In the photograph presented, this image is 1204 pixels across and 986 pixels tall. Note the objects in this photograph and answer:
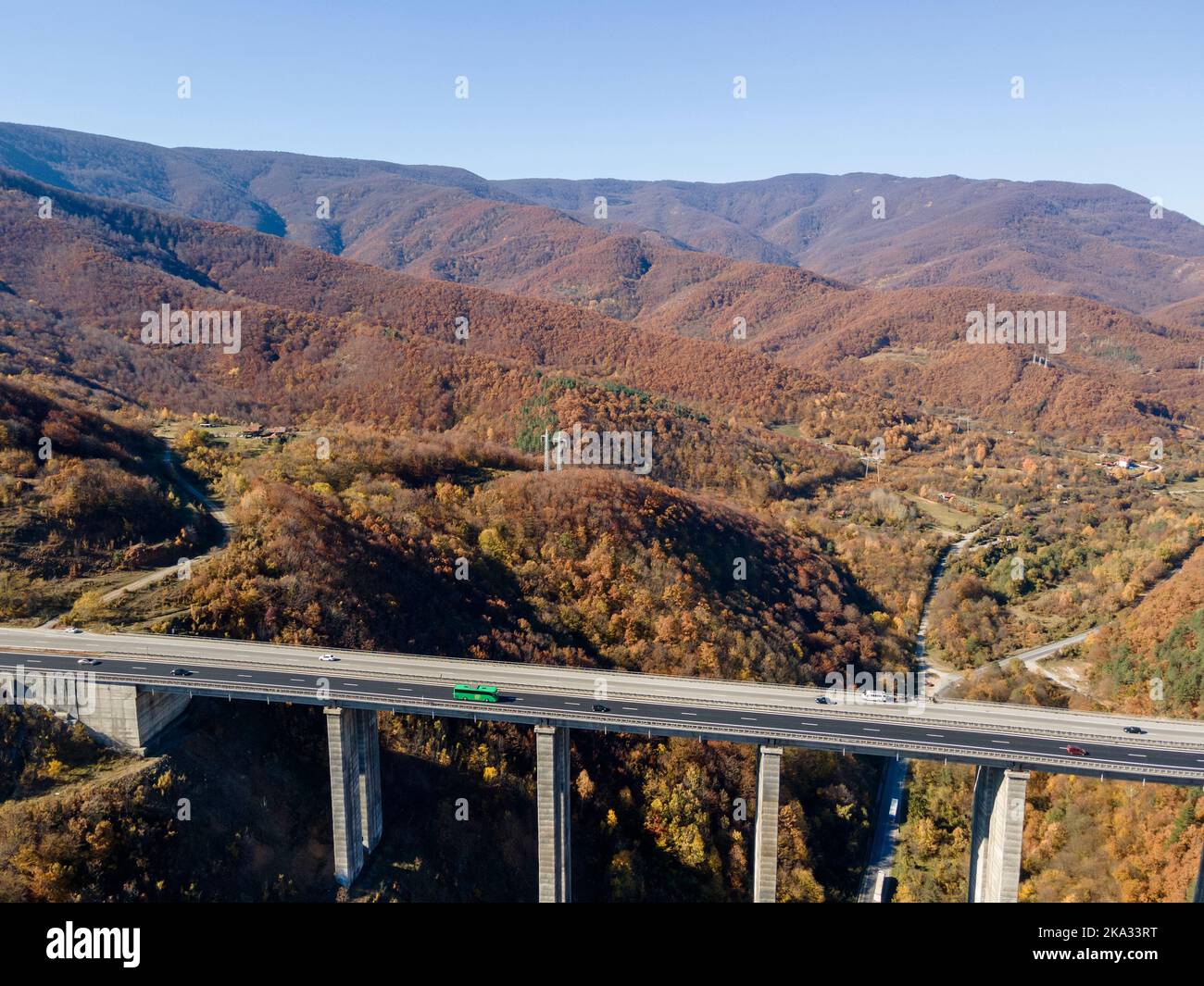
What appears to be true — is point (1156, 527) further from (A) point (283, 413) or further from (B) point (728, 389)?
(A) point (283, 413)

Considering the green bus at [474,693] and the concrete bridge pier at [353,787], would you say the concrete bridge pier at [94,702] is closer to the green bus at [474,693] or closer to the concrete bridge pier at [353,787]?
the concrete bridge pier at [353,787]

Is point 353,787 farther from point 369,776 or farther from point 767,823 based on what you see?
point 767,823

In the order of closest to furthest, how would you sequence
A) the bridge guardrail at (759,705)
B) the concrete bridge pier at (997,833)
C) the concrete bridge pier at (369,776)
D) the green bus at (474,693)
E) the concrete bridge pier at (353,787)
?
the concrete bridge pier at (997,833) < the concrete bridge pier at (353,787) < the bridge guardrail at (759,705) < the green bus at (474,693) < the concrete bridge pier at (369,776)

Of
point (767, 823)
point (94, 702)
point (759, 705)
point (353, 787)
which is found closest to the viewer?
point (94, 702)

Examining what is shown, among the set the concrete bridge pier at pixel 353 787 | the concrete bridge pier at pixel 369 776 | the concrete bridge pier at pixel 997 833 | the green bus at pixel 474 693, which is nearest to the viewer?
the concrete bridge pier at pixel 997 833

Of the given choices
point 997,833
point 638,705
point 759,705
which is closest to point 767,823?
point 759,705

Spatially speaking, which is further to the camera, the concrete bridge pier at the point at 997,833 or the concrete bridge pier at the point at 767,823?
the concrete bridge pier at the point at 767,823

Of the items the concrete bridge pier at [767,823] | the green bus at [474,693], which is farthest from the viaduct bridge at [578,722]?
the green bus at [474,693]

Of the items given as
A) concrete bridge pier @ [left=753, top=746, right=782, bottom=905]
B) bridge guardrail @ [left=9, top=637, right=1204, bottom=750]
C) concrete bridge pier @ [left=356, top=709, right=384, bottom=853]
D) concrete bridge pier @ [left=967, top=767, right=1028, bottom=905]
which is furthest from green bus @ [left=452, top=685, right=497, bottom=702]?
concrete bridge pier @ [left=967, top=767, right=1028, bottom=905]
